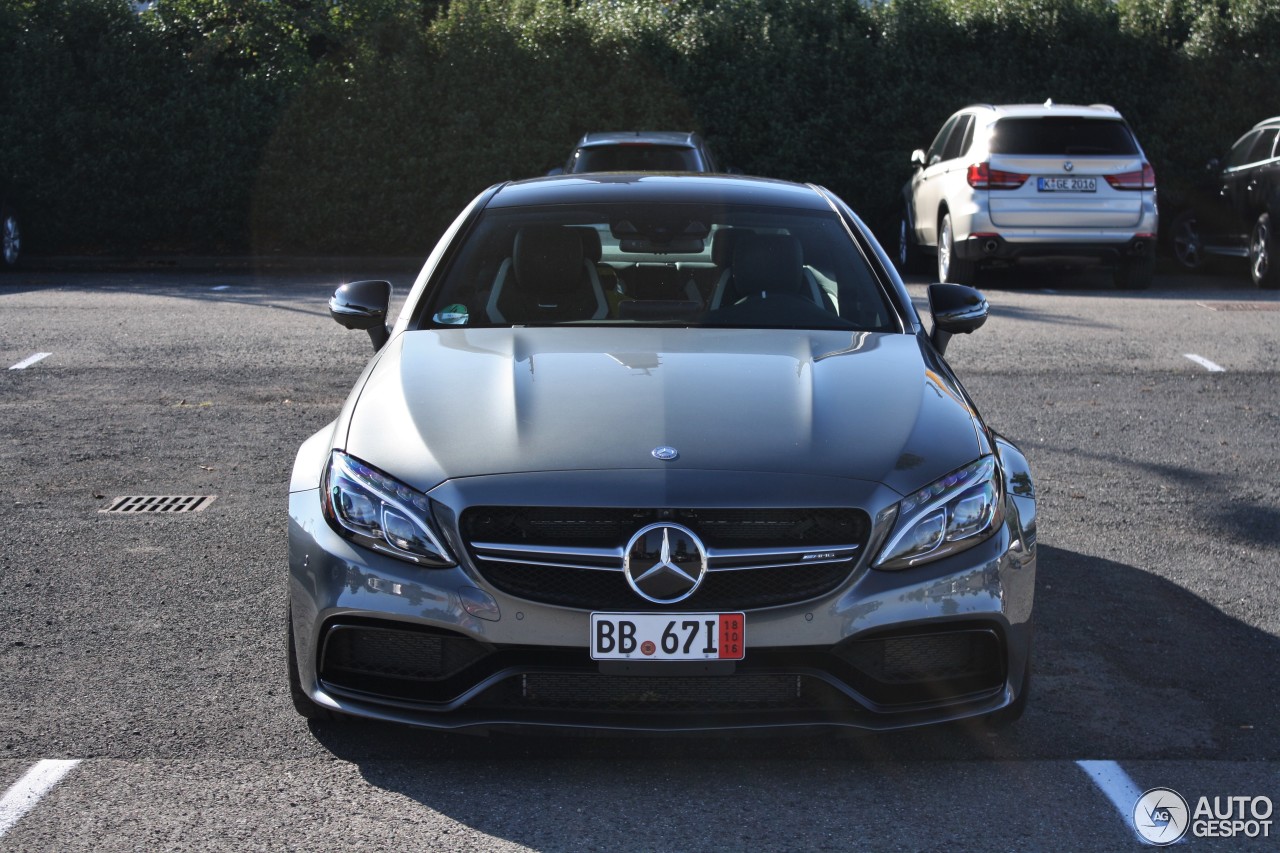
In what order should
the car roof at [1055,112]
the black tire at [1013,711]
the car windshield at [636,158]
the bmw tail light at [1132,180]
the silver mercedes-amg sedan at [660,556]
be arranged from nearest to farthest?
the silver mercedes-amg sedan at [660,556] < the black tire at [1013,711] < the car windshield at [636,158] < the bmw tail light at [1132,180] < the car roof at [1055,112]

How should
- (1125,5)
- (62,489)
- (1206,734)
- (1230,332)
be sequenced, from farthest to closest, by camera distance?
(1125,5) < (1230,332) < (62,489) < (1206,734)

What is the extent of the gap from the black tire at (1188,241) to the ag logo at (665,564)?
15545 millimetres

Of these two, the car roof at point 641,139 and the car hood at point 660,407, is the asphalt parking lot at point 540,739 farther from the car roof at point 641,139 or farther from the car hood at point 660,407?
the car roof at point 641,139

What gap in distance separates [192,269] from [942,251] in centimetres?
873

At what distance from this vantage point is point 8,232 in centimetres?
1819

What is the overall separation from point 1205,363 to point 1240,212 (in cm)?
654

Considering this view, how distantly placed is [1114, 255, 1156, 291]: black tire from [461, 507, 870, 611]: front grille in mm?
12516

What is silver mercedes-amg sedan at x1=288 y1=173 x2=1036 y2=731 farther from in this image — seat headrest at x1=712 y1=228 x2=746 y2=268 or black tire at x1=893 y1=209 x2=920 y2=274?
black tire at x1=893 y1=209 x2=920 y2=274

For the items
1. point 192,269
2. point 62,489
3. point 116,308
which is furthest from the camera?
point 192,269

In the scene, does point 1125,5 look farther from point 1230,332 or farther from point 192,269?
point 192,269

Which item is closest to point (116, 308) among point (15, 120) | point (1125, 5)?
point (15, 120)

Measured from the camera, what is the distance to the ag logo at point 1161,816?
3.62 meters

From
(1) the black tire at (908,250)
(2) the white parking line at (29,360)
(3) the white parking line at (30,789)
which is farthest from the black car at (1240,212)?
(3) the white parking line at (30,789)

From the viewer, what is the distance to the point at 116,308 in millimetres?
13852
